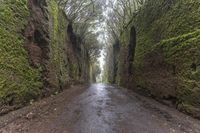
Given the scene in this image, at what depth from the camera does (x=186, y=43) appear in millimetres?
7922

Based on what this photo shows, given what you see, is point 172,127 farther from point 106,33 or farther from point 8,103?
point 106,33

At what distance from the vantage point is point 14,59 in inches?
304

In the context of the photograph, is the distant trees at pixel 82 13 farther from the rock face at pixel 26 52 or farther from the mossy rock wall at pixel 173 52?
the mossy rock wall at pixel 173 52

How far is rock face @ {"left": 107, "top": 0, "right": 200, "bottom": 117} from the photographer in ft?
24.2

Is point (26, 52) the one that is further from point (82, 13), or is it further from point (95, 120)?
point (82, 13)

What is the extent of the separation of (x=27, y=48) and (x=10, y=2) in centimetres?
211

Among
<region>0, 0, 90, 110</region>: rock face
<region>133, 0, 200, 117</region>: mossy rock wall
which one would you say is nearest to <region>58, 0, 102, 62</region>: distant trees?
<region>0, 0, 90, 110</region>: rock face

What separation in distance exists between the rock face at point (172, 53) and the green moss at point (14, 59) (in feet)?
19.5

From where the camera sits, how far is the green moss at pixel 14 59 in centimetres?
691

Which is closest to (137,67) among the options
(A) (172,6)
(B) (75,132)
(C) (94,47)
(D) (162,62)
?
(D) (162,62)

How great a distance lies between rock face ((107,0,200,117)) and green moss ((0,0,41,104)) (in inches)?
234

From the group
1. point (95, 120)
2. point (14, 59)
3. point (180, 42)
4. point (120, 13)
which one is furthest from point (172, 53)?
point (120, 13)

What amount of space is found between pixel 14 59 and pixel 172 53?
6439 mm

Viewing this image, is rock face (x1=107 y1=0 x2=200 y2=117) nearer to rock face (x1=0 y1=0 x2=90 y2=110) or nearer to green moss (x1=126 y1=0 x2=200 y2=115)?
green moss (x1=126 y1=0 x2=200 y2=115)
